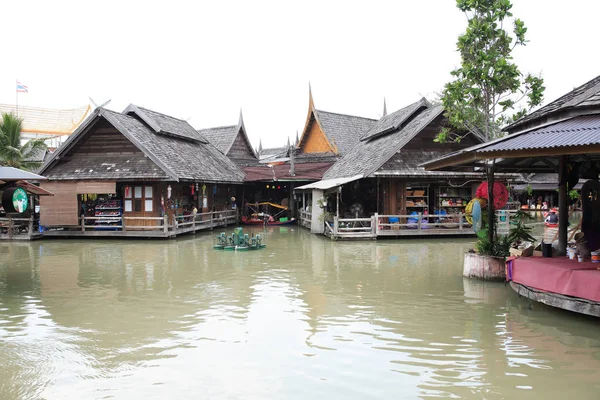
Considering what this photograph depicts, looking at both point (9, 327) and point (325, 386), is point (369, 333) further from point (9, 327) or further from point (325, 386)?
point (9, 327)

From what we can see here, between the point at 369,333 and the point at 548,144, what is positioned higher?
the point at 548,144

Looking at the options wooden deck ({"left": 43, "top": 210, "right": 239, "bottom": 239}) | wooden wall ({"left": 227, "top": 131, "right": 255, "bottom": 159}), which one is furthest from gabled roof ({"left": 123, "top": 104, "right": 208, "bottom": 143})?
wooden deck ({"left": 43, "top": 210, "right": 239, "bottom": 239})

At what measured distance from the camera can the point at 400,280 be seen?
30.7ft

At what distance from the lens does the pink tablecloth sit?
610 cm

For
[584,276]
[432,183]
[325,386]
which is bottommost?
[325,386]

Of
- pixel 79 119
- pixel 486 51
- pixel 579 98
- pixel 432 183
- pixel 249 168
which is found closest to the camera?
pixel 579 98

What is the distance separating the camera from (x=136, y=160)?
59.6 ft

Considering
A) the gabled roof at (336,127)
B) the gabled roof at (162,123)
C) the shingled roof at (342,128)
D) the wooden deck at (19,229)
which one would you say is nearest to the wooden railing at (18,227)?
the wooden deck at (19,229)

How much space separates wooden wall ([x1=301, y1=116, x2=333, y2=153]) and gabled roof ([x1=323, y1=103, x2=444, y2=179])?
10.8 feet

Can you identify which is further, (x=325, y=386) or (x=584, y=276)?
(x=584, y=276)

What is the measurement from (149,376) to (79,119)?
44.5 metres

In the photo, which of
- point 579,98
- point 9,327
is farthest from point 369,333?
point 579,98

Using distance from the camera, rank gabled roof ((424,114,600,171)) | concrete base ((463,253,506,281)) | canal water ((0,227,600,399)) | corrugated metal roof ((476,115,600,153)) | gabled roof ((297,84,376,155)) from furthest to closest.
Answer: gabled roof ((297,84,376,155)) < concrete base ((463,253,506,281)) < corrugated metal roof ((476,115,600,153)) < gabled roof ((424,114,600,171)) < canal water ((0,227,600,399))

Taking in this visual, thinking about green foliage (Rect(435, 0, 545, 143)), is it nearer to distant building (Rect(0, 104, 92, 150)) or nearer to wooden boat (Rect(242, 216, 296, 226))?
wooden boat (Rect(242, 216, 296, 226))
